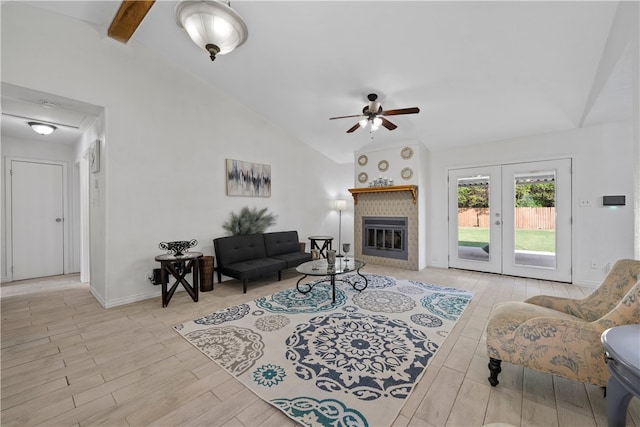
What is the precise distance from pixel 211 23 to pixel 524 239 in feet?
18.0

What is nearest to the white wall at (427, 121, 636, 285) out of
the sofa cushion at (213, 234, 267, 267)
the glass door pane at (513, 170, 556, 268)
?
the glass door pane at (513, 170, 556, 268)

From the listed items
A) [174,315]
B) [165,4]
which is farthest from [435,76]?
[174,315]

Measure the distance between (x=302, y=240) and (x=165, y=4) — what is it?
4.44m

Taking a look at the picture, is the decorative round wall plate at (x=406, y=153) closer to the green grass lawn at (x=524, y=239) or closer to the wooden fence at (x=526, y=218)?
the wooden fence at (x=526, y=218)

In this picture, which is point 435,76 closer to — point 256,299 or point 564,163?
point 564,163

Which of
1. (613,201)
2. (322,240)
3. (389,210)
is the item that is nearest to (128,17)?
(322,240)

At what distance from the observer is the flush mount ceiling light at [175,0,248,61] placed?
6.81 feet

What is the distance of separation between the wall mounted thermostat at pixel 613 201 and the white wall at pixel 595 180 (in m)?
0.07

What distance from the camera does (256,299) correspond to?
349 cm

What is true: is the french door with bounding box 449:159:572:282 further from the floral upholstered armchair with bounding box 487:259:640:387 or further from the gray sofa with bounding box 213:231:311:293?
the gray sofa with bounding box 213:231:311:293

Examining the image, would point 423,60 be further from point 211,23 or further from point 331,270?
point 331,270

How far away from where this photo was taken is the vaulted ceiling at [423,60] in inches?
96.4

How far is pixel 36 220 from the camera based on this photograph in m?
4.64

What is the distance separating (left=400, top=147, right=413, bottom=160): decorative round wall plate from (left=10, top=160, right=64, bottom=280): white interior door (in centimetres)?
672
